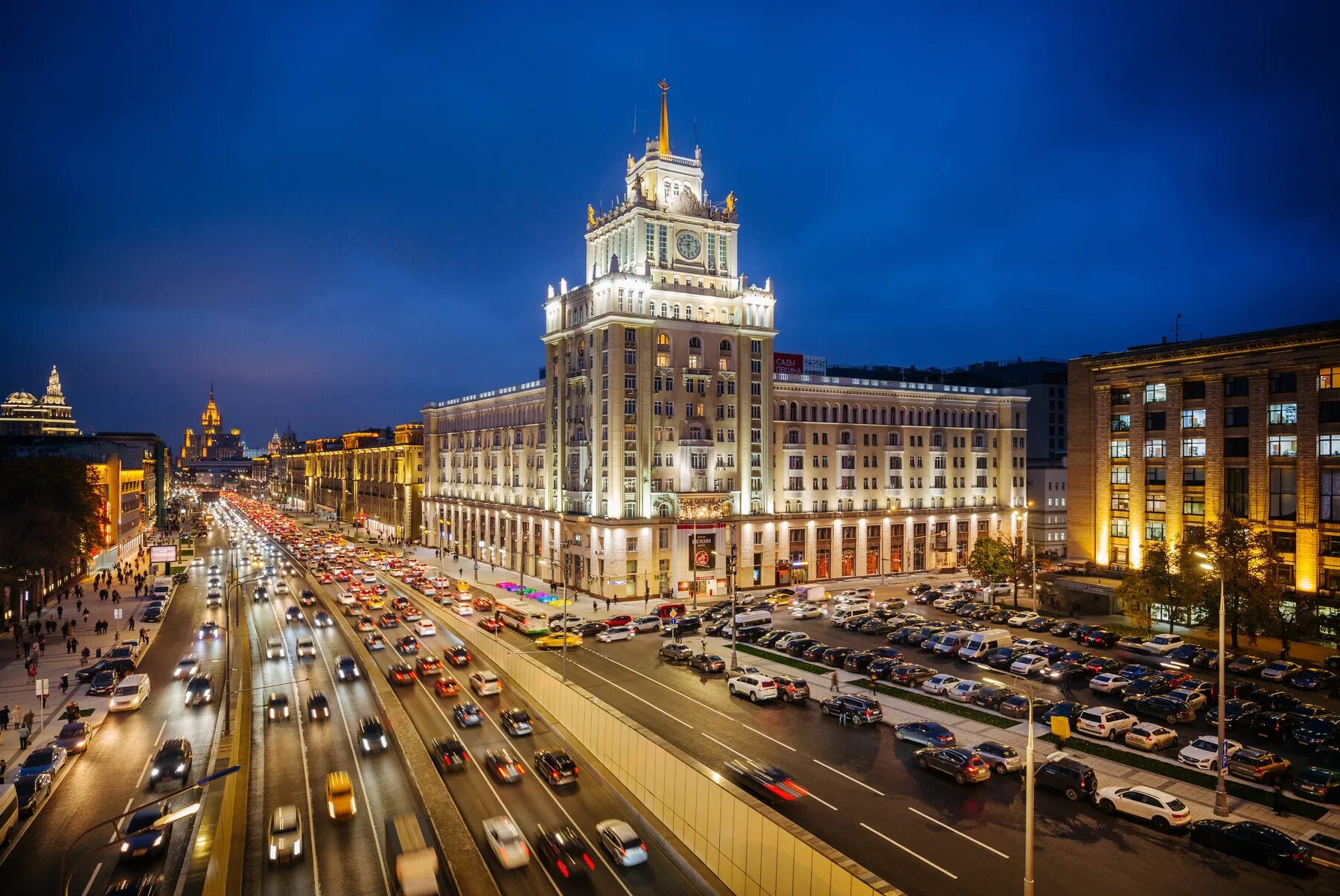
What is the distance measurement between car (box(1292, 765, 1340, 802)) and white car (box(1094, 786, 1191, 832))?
6.39 meters

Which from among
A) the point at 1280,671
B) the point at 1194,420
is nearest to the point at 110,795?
A: the point at 1280,671

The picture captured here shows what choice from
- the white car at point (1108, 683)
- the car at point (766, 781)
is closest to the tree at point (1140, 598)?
the white car at point (1108, 683)

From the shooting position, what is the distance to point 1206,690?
4812cm

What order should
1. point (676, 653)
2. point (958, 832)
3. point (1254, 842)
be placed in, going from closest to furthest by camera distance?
point (1254, 842) → point (958, 832) → point (676, 653)

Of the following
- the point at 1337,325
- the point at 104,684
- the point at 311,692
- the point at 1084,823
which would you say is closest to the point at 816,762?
the point at 1084,823

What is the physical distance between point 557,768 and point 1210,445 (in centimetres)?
6688

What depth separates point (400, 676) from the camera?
52.4m

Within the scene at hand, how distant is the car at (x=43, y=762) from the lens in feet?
115

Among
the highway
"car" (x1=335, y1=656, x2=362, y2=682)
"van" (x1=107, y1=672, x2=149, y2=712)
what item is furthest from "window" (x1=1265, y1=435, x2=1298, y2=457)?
"van" (x1=107, y1=672, x2=149, y2=712)

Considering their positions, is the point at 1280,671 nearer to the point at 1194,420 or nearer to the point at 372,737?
the point at 1194,420

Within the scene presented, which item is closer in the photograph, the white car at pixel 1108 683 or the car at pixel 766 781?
the car at pixel 766 781

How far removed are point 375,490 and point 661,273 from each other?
Result: 4466 inches

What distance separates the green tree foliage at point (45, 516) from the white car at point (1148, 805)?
266 ft

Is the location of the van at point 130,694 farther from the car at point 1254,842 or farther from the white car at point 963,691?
the car at point 1254,842
